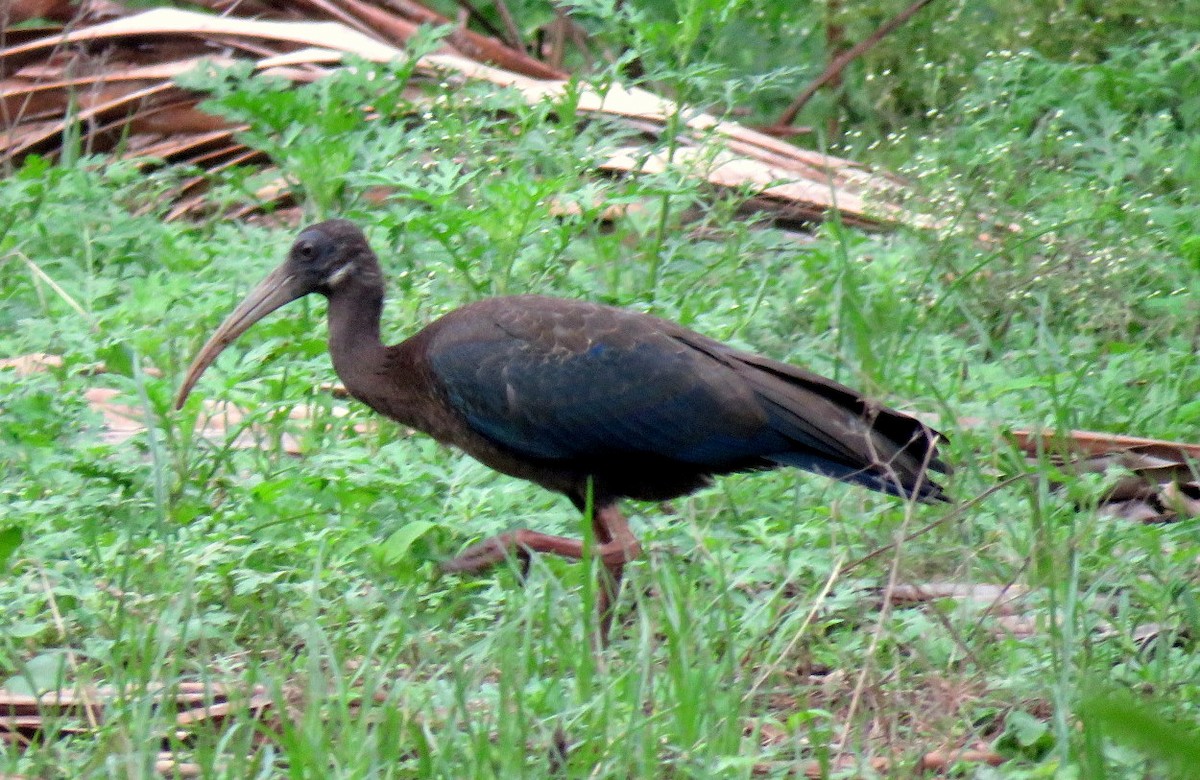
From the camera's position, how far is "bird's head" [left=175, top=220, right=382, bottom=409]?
5.06 meters

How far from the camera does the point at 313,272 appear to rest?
5078mm

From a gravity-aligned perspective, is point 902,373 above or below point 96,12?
below

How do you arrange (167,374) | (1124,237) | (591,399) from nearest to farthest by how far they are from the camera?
1. (591,399)
2. (167,374)
3. (1124,237)

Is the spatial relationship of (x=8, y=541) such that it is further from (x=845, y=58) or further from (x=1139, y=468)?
(x=845, y=58)

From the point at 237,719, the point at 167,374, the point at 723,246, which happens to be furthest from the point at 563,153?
the point at 237,719

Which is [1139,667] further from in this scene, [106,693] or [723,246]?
[723,246]

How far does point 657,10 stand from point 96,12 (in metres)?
2.90

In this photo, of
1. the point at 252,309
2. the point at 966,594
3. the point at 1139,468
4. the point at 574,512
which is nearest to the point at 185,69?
the point at 252,309

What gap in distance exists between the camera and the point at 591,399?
4539mm

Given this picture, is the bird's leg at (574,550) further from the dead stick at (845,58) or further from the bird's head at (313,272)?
the dead stick at (845,58)

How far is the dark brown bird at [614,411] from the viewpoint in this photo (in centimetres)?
446

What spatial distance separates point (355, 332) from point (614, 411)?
88 cm

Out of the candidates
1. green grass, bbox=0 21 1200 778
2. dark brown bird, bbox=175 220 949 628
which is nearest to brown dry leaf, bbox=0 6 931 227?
green grass, bbox=0 21 1200 778

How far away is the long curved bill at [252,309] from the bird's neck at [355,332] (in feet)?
0.57
